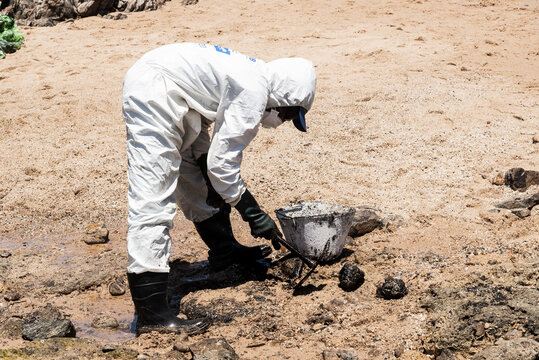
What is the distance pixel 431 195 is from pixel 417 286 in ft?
4.64

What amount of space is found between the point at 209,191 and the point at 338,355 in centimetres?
132

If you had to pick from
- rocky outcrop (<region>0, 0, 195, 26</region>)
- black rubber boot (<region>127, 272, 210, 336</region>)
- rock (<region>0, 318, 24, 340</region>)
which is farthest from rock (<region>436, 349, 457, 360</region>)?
rocky outcrop (<region>0, 0, 195, 26</region>)

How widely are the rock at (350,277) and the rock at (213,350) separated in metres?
0.81

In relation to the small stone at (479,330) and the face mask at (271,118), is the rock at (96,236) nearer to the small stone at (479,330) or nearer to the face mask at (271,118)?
the face mask at (271,118)

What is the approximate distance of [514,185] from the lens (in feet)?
15.7

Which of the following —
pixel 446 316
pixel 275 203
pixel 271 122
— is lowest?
pixel 275 203

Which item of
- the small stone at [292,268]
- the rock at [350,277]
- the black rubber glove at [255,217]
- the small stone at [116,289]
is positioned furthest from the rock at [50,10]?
the rock at [350,277]

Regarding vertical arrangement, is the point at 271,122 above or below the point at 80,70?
above

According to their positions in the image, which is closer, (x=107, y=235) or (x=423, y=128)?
(x=107, y=235)

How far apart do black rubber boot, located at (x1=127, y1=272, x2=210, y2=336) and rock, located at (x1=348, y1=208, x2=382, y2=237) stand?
1.34 m

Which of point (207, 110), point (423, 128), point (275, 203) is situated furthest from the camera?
point (423, 128)

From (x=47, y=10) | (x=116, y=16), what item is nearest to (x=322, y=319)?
(x=116, y=16)

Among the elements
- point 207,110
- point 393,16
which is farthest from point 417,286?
point 393,16

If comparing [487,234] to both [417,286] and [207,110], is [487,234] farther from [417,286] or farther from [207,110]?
[207,110]
